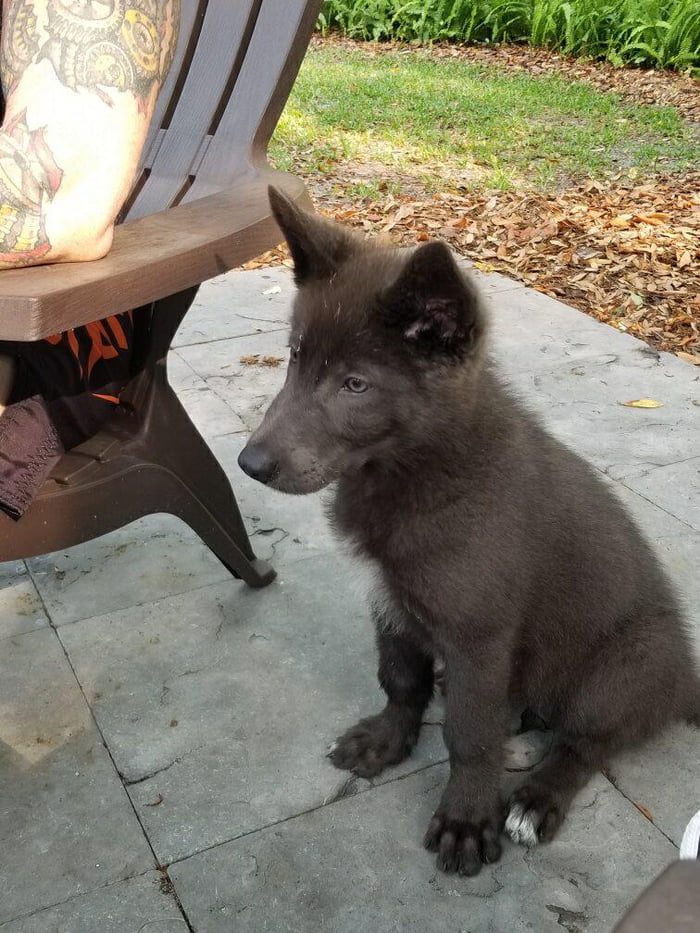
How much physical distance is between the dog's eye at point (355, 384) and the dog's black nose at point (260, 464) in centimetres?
25

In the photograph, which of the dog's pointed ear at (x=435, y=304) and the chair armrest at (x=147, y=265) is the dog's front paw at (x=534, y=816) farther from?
the chair armrest at (x=147, y=265)

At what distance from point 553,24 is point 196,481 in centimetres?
1316

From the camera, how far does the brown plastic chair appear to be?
6.51 feet

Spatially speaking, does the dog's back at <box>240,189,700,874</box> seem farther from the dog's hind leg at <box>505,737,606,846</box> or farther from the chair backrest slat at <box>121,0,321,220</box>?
the chair backrest slat at <box>121,0,321,220</box>

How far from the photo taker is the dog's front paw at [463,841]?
226cm

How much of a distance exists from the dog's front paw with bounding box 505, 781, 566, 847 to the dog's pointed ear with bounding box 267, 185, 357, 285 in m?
1.42

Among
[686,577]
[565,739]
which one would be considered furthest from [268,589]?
[686,577]

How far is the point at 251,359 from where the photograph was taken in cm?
512

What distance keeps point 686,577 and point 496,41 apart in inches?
539

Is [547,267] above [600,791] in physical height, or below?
below

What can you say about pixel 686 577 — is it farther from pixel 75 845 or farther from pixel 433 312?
pixel 75 845

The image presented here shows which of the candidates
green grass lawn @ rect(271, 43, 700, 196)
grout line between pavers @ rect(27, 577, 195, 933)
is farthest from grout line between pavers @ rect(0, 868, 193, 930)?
green grass lawn @ rect(271, 43, 700, 196)

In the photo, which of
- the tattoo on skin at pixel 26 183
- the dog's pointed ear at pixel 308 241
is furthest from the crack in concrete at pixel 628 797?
the tattoo on skin at pixel 26 183

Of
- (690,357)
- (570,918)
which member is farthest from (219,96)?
(690,357)
